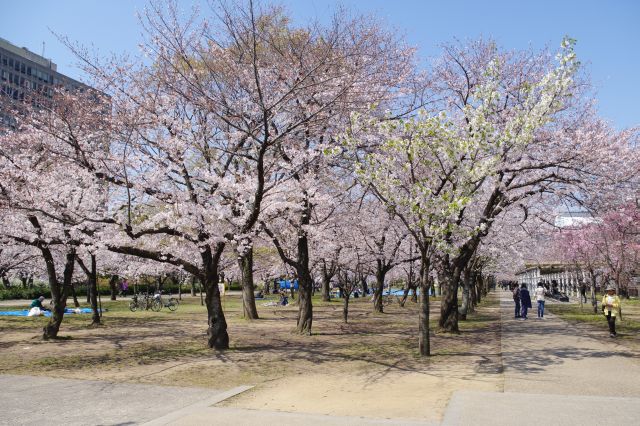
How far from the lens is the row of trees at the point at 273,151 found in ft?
39.2

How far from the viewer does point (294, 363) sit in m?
12.1

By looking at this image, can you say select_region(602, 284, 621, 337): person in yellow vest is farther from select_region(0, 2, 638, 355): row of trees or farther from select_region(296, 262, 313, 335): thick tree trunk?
select_region(296, 262, 313, 335): thick tree trunk

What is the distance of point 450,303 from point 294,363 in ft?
26.2

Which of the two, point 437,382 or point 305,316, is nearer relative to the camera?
point 437,382

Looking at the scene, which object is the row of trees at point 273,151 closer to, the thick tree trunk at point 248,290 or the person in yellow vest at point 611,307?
the person in yellow vest at point 611,307

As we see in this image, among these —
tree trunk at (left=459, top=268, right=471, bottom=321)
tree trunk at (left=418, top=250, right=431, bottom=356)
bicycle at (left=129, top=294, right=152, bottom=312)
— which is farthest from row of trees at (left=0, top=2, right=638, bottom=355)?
bicycle at (left=129, top=294, right=152, bottom=312)

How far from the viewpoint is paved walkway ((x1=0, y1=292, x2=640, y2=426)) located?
6.54 metres

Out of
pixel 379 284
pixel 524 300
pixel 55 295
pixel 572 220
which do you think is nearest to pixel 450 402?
pixel 55 295

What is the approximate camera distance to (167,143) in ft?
43.8

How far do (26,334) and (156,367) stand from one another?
9.25 meters

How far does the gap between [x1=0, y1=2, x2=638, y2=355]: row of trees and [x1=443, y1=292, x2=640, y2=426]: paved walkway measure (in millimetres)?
2981

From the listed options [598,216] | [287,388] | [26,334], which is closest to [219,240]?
[287,388]

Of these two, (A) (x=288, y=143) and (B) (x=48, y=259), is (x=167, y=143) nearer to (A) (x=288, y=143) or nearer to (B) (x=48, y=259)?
(A) (x=288, y=143)

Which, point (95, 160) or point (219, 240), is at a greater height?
point (95, 160)
